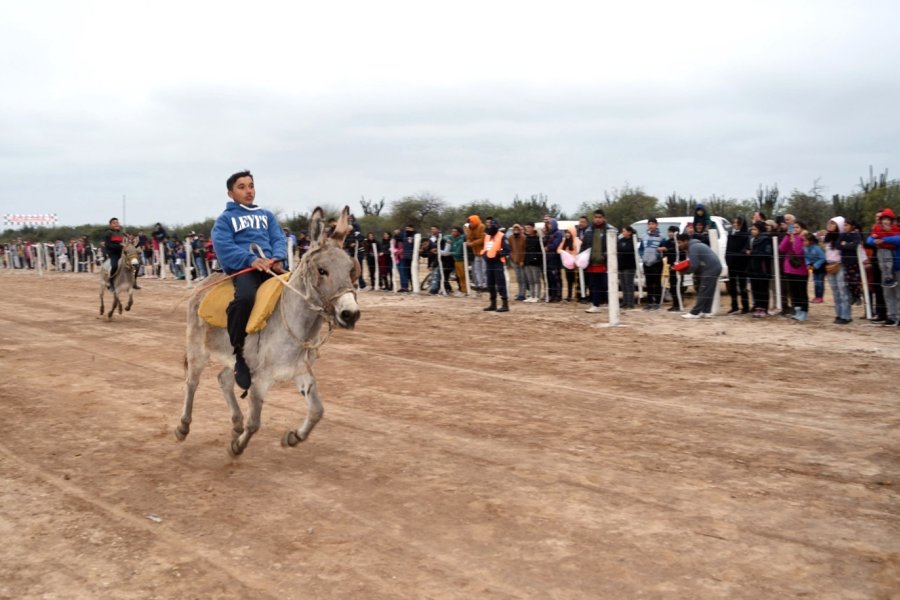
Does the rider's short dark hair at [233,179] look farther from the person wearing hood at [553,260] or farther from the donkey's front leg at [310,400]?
the person wearing hood at [553,260]

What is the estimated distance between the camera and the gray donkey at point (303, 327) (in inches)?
247

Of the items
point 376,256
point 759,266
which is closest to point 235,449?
point 759,266

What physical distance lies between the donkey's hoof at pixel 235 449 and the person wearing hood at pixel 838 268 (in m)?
12.6

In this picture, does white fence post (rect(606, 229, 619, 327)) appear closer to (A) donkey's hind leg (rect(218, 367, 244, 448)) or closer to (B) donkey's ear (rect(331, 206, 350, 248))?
(A) donkey's hind leg (rect(218, 367, 244, 448))

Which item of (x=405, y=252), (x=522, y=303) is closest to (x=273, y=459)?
(x=522, y=303)

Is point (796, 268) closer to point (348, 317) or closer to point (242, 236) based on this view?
point (242, 236)

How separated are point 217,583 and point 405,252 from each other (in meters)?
21.4

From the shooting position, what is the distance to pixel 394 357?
1301 cm

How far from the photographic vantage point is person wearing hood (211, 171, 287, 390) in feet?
22.4

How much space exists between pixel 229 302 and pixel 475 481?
2.71 metres

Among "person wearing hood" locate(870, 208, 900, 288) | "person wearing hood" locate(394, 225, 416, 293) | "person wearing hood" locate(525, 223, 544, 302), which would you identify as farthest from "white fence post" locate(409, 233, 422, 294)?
"person wearing hood" locate(870, 208, 900, 288)

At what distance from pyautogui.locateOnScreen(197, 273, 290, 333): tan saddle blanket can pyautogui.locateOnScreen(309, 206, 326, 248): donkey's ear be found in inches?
23.0

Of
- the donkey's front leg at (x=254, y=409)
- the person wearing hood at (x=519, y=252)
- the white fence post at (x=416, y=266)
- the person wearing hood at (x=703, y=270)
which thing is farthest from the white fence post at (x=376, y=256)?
the donkey's front leg at (x=254, y=409)

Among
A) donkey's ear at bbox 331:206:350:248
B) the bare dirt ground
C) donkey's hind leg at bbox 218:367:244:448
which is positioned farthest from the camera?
donkey's hind leg at bbox 218:367:244:448
